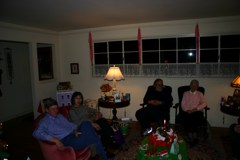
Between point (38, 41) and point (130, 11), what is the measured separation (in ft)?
8.91

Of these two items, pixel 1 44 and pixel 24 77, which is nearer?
pixel 1 44

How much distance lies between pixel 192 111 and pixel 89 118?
1.92 m

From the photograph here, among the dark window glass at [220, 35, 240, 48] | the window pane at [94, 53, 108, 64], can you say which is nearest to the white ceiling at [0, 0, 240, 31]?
the dark window glass at [220, 35, 240, 48]

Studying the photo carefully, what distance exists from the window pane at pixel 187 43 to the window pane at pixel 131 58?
1.05m

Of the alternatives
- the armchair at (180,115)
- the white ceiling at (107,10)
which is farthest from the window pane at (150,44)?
the armchair at (180,115)

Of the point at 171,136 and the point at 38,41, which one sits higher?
the point at 38,41

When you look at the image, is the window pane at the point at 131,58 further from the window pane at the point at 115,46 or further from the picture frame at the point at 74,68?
the picture frame at the point at 74,68

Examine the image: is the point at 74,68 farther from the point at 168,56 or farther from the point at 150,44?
the point at 168,56

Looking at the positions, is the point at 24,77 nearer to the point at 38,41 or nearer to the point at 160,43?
the point at 38,41

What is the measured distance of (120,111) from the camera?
203 inches

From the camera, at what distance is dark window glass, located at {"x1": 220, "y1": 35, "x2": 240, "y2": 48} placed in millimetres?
4152

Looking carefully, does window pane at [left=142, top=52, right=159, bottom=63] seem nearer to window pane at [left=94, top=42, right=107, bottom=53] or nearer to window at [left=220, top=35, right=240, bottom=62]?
window pane at [left=94, top=42, right=107, bottom=53]

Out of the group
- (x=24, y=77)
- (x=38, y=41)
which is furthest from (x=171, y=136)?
(x=24, y=77)

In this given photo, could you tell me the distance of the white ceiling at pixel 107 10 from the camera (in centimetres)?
295
